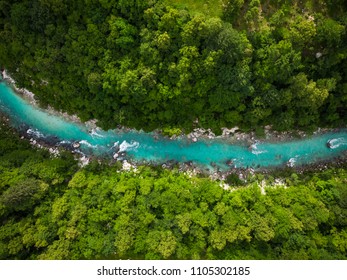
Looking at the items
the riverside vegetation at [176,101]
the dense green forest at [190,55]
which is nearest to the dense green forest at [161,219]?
the riverside vegetation at [176,101]

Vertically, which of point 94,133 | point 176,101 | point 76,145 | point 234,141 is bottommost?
point 76,145

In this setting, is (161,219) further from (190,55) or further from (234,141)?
(190,55)

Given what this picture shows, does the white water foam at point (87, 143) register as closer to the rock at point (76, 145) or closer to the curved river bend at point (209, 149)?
the curved river bend at point (209, 149)

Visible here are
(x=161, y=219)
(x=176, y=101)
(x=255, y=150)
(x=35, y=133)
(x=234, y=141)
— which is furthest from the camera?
(x=35, y=133)

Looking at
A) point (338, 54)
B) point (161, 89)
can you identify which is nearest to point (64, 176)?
point (161, 89)

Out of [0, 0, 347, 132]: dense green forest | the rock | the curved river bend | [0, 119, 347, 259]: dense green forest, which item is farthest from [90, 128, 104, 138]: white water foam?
[0, 119, 347, 259]: dense green forest

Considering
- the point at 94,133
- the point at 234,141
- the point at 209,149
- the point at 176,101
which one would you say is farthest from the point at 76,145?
the point at 234,141

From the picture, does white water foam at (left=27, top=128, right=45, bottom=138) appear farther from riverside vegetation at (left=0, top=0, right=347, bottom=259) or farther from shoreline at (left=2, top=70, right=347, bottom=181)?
shoreline at (left=2, top=70, right=347, bottom=181)

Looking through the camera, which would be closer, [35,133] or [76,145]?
[76,145]
